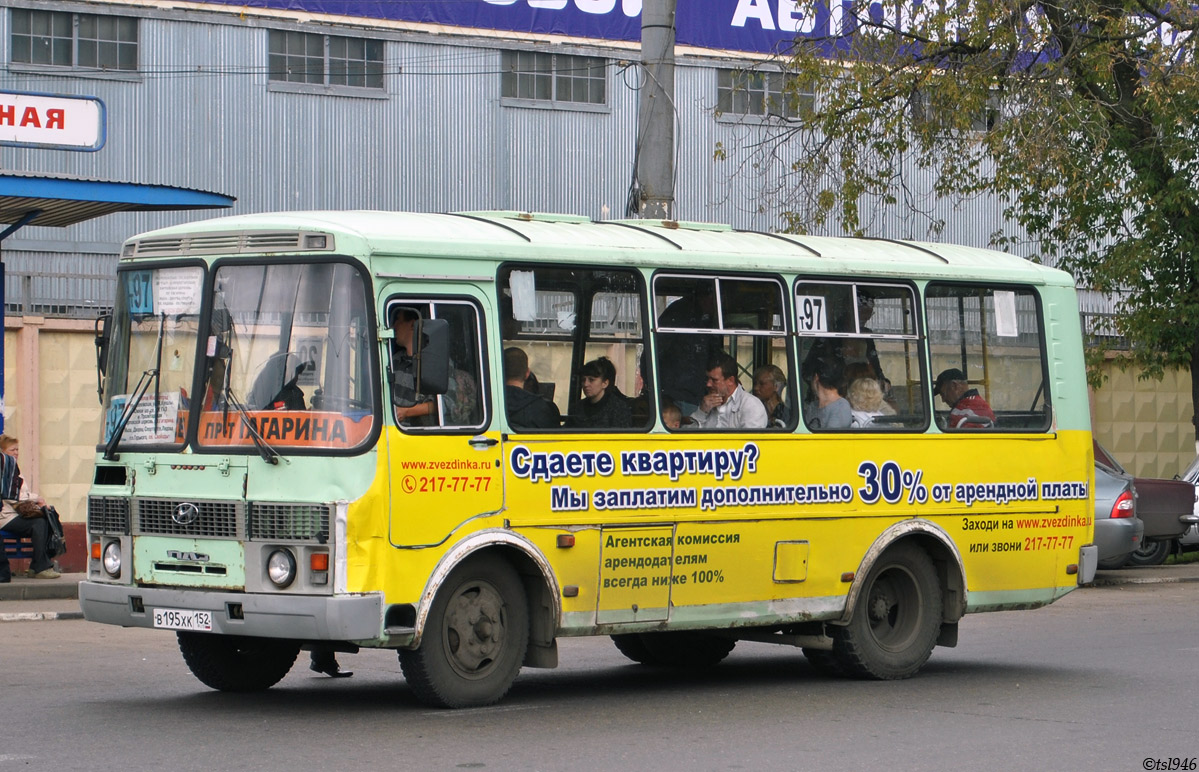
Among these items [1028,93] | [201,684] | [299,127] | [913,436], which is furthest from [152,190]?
[299,127]

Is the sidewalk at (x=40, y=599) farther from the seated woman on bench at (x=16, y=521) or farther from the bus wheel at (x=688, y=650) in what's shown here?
the bus wheel at (x=688, y=650)

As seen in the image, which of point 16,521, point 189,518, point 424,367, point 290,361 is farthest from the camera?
point 16,521

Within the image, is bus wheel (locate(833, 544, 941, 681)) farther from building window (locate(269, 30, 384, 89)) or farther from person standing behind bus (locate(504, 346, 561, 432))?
building window (locate(269, 30, 384, 89))

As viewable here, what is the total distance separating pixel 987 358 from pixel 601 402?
3.42 metres

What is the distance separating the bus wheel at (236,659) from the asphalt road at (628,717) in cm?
13

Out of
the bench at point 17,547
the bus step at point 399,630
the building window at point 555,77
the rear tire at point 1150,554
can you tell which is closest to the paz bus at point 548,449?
the bus step at point 399,630

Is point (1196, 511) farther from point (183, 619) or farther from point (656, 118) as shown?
point (183, 619)

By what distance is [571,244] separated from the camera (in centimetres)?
1023

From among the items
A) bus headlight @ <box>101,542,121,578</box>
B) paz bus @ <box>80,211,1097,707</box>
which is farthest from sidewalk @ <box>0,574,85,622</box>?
paz bus @ <box>80,211,1097,707</box>

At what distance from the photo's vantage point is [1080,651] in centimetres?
1350

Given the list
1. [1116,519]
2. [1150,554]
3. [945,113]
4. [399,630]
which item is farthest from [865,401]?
[1150,554]

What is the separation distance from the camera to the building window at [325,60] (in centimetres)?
2914

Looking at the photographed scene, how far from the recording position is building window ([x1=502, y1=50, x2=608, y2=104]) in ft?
102

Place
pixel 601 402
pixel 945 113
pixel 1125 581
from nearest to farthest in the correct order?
pixel 601 402 < pixel 1125 581 < pixel 945 113
